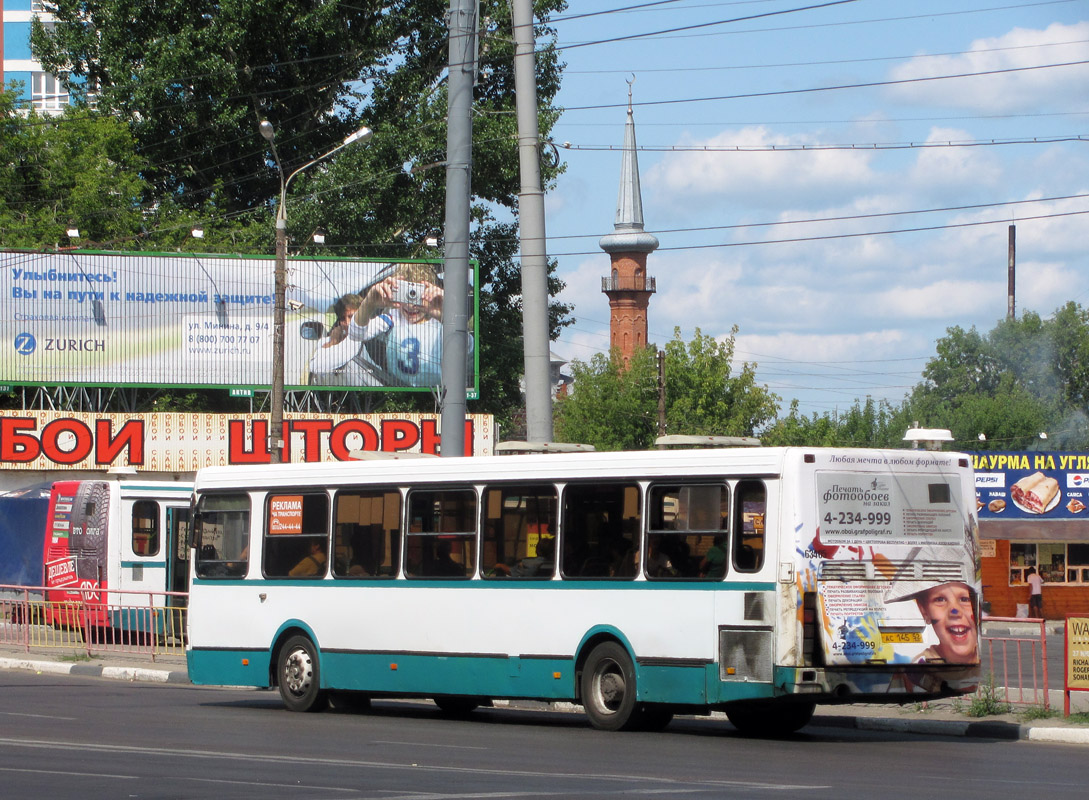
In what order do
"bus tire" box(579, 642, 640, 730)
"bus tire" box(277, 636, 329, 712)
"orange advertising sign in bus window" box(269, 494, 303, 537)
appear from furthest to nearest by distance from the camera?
"orange advertising sign in bus window" box(269, 494, 303, 537)
"bus tire" box(277, 636, 329, 712)
"bus tire" box(579, 642, 640, 730)

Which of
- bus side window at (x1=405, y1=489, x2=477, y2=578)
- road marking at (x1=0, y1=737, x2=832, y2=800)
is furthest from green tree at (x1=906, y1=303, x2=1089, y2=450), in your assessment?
road marking at (x1=0, y1=737, x2=832, y2=800)

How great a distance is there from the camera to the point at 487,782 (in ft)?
34.1

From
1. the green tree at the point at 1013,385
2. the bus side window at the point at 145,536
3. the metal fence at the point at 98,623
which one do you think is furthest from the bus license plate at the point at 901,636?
the green tree at the point at 1013,385

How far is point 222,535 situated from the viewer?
18344mm

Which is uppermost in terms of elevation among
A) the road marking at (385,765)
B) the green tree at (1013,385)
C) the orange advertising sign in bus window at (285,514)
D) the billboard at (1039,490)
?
the green tree at (1013,385)

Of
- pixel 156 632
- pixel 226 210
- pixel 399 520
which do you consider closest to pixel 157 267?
pixel 226 210

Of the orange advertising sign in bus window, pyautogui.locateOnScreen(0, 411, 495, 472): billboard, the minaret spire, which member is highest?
the minaret spire

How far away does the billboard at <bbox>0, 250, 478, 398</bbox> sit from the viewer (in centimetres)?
4394

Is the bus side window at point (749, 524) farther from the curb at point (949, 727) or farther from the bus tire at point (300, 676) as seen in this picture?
the bus tire at point (300, 676)

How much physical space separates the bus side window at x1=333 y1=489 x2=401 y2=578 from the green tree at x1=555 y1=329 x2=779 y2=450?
57.6 metres

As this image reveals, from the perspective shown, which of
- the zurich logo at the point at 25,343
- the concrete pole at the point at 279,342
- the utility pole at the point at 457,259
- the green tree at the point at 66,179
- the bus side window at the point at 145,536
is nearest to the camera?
the utility pole at the point at 457,259

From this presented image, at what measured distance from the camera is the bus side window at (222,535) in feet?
59.4

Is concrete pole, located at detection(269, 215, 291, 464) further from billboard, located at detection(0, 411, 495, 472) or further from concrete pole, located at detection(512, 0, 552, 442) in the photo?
billboard, located at detection(0, 411, 495, 472)

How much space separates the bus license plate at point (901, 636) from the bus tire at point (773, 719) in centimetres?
132
